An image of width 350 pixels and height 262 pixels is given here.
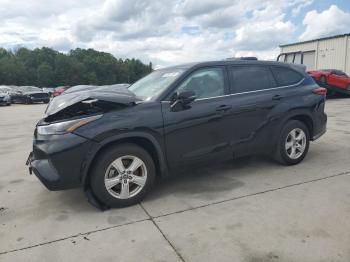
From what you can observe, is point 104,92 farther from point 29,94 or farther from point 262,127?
point 29,94

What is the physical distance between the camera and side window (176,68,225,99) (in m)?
4.55

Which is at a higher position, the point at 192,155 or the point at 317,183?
the point at 192,155

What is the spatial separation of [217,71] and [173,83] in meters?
0.72

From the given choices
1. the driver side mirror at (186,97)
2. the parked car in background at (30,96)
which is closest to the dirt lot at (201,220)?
the driver side mirror at (186,97)

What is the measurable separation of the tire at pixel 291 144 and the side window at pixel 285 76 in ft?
2.03

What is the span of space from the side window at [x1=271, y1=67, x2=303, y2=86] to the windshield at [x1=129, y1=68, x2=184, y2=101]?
1619 millimetres

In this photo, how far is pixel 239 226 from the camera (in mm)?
3518

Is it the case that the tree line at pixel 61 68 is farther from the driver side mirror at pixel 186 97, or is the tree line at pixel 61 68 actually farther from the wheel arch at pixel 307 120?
the driver side mirror at pixel 186 97

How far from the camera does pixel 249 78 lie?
16.6 ft

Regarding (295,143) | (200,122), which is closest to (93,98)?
(200,122)

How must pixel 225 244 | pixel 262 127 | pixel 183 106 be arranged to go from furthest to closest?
pixel 262 127
pixel 183 106
pixel 225 244

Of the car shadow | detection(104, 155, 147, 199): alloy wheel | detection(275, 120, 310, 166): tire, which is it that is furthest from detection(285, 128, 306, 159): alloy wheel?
detection(104, 155, 147, 199): alloy wheel

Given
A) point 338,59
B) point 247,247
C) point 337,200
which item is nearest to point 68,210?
point 247,247

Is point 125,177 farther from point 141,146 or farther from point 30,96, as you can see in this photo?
point 30,96
